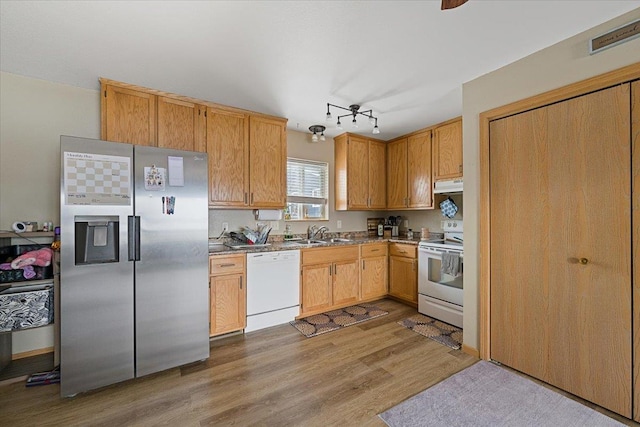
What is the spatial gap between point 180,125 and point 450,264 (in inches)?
131

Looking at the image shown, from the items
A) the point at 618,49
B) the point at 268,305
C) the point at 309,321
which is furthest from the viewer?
the point at 309,321

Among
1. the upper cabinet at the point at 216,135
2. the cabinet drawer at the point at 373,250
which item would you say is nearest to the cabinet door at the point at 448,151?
the cabinet drawer at the point at 373,250

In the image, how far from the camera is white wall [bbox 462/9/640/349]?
1.75m

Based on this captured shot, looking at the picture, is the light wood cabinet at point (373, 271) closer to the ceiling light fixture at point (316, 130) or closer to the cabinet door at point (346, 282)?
the cabinet door at point (346, 282)

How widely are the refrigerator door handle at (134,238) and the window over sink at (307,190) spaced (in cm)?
202

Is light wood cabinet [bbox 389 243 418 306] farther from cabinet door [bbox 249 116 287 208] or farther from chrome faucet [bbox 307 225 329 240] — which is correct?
cabinet door [bbox 249 116 287 208]

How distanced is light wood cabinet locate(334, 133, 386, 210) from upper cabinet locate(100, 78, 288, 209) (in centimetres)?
108

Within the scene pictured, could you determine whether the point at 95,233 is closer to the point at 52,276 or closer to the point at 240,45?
the point at 52,276

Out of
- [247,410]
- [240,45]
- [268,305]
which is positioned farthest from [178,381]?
[240,45]

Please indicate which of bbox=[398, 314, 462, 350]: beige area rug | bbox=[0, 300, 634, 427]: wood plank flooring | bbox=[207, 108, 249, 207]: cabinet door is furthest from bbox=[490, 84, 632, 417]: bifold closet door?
bbox=[207, 108, 249, 207]: cabinet door

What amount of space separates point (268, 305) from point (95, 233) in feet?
5.74

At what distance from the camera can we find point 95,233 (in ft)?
6.68

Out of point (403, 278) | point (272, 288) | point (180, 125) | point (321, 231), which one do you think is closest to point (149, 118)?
point (180, 125)

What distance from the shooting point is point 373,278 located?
154 inches
